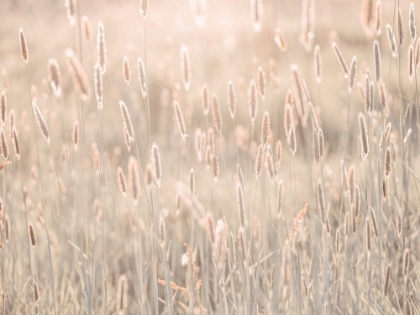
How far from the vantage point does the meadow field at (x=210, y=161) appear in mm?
1032

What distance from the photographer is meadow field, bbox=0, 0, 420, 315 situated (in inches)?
40.6

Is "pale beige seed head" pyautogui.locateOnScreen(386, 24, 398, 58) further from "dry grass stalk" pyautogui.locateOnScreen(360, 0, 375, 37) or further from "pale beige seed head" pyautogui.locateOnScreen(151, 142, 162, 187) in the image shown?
"pale beige seed head" pyautogui.locateOnScreen(151, 142, 162, 187)

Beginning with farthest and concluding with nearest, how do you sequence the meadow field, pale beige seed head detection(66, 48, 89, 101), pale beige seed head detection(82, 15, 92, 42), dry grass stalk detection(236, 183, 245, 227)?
pale beige seed head detection(82, 15, 92, 42)
the meadow field
dry grass stalk detection(236, 183, 245, 227)
pale beige seed head detection(66, 48, 89, 101)

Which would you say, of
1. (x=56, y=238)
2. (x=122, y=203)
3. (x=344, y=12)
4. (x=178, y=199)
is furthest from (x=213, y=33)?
(x=178, y=199)

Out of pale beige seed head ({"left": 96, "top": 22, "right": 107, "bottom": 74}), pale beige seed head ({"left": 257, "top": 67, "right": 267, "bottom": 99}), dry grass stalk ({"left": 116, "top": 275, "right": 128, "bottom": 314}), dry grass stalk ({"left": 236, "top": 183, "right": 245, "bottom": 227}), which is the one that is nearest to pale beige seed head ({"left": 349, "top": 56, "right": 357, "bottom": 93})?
pale beige seed head ({"left": 257, "top": 67, "right": 267, "bottom": 99})

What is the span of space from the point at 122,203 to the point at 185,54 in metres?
1.27

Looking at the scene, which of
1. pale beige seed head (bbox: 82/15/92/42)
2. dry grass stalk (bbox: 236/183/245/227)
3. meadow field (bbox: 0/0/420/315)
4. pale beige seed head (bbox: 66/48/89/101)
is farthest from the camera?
pale beige seed head (bbox: 82/15/92/42)

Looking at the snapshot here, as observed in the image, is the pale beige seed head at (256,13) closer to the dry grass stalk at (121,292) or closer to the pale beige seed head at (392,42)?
the pale beige seed head at (392,42)

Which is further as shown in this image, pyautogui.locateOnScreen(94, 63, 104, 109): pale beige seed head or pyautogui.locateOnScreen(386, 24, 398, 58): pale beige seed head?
pyautogui.locateOnScreen(386, 24, 398, 58): pale beige seed head

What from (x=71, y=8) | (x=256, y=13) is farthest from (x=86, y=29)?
(x=256, y=13)

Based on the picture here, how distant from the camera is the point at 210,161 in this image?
124 centimetres

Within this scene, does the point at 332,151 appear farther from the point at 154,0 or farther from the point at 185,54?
the point at 154,0

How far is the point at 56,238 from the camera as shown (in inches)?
76.1

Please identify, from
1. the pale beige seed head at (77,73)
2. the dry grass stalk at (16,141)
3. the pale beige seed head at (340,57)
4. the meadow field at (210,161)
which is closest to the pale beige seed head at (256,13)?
the meadow field at (210,161)
